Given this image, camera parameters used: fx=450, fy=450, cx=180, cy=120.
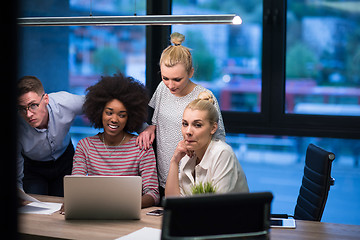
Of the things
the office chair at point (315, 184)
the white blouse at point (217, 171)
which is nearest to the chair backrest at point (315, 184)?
the office chair at point (315, 184)

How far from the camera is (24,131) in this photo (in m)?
2.79

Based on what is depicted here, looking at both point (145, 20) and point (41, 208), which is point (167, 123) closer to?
point (145, 20)

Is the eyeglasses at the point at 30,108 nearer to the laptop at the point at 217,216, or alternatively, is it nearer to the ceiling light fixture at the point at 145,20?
the ceiling light fixture at the point at 145,20

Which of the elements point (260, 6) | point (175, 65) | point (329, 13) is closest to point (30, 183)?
point (175, 65)

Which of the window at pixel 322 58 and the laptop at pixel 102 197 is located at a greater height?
the window at pixel 322 58

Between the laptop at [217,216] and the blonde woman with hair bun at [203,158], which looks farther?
the blonde woman with hair bun at [203,158]

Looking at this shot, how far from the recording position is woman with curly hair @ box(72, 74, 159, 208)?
2.61 meters

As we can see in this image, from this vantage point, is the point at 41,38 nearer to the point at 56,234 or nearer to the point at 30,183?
the point at 30,183

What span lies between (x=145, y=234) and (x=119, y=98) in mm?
965

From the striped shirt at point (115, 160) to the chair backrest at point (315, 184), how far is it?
0.86 metres

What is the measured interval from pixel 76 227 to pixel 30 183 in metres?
0.95

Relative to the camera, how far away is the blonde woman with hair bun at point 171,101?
2637mm

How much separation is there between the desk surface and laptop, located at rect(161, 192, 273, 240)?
60 cm

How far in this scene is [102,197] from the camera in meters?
2.15
